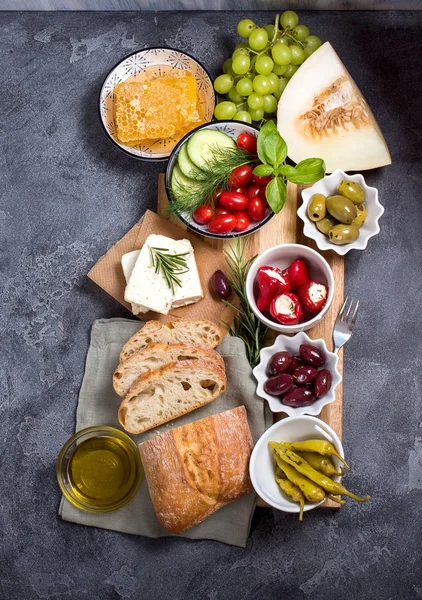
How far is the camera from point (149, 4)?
7.77ft

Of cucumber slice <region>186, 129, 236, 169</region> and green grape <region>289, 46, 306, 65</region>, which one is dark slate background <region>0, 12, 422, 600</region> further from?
cucumber slice <region>186, 129, 236, 169</region>

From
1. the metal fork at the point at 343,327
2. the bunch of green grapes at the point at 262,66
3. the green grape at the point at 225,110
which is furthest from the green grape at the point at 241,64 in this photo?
the metal fork at the point at 343,327

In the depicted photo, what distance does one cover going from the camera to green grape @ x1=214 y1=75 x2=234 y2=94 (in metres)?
2.20

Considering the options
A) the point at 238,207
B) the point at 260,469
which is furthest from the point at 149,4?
the point at 260,469

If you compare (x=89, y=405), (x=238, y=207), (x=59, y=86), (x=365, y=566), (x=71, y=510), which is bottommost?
(x=365, y=566)

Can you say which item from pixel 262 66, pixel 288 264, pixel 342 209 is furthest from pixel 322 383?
pixel 262 66

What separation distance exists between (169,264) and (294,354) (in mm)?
441

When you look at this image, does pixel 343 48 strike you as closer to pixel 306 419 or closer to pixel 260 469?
pixel 306 419

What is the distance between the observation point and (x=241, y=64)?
7.06ft

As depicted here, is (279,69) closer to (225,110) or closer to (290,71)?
(290,71)

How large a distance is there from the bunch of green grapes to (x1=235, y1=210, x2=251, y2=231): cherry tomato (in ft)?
1.07

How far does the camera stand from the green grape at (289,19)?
2195 mm

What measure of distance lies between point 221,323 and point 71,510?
727mm

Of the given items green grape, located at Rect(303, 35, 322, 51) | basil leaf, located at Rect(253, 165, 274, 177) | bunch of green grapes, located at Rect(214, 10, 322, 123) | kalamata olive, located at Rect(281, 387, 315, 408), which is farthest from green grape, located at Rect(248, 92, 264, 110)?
kalamata olive, located at Rect(281, 387, 315, 408)
